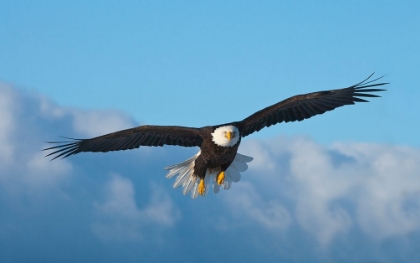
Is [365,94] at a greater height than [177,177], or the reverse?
[365,94]

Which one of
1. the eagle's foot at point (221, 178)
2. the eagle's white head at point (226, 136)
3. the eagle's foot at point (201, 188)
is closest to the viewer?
the eagle's white head at point (226, 136)

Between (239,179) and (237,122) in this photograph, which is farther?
(239,179)

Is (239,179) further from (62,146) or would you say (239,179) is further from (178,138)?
(62,146)

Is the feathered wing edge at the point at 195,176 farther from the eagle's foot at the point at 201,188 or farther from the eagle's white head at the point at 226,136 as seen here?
the eagle's white head at the point at 226,136

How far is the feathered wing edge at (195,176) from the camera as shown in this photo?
50.8 feet

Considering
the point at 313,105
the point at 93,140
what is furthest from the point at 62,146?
the point at 313,105

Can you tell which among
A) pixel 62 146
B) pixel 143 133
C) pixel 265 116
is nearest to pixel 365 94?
pixel 265 116

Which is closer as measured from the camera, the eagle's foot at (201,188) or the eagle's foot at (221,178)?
the eagle's foot at (221,178)

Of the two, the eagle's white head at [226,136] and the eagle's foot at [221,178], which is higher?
the eagle's white head at [226,136]

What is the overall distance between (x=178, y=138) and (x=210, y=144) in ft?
2.68

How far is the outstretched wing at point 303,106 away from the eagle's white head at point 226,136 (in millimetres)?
560

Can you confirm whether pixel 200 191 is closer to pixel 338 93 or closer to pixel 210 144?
pixel 210 144

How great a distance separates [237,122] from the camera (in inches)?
569

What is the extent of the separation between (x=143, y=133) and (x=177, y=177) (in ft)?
3.70
